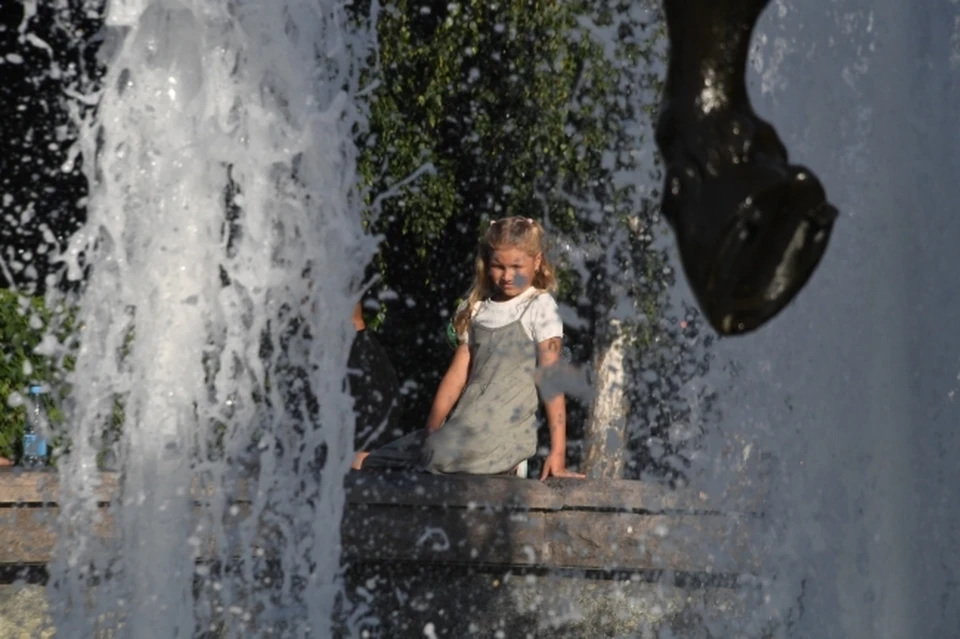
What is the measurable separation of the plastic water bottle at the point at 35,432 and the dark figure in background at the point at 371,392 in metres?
1.17

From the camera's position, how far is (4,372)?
7258 millimetres

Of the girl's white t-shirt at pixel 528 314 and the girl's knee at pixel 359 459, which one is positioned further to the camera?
the girl's knee at pixel 359 459

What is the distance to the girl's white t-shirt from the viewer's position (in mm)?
5043

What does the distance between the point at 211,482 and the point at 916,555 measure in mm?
1682

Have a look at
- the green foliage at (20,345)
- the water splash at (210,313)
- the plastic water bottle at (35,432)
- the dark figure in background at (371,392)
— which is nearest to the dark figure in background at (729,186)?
the water splash at (210,313)

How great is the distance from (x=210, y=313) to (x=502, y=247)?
929mm

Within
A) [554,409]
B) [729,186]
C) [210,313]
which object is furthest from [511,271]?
[729,186]

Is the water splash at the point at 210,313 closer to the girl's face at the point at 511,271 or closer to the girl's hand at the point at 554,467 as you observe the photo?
the girl's face at the point at 511,271

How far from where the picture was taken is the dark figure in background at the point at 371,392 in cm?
591

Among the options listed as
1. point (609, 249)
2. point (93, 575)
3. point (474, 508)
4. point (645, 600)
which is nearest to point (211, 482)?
point (93, 575)

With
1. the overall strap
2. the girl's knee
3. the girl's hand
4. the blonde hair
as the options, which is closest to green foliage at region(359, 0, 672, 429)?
the blonde hair

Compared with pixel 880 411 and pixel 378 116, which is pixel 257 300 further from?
pixel 378 116

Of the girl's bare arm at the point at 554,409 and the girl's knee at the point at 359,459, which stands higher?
the girl's bare arm at the point at 554,409

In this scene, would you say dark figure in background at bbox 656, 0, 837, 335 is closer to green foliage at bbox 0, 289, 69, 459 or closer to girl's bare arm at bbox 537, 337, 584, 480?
girl's bare arm at bbox 537, 337, 584, 480
